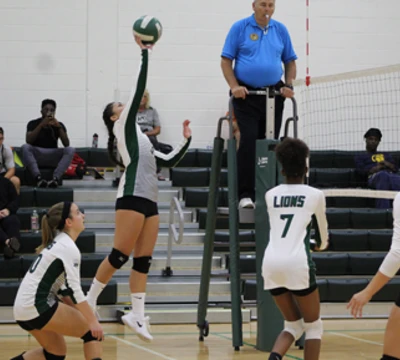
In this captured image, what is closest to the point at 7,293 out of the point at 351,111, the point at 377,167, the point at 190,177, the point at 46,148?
the point at 46,148

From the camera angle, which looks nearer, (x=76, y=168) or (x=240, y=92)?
(x=240, y=92)

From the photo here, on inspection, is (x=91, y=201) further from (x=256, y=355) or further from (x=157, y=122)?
(x=256, y=355)

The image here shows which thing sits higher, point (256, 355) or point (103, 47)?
point (103, 47)

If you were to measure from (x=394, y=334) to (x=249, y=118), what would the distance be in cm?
322

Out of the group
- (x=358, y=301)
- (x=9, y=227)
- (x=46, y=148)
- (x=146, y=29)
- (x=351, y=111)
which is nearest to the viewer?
(x=358, y=301)

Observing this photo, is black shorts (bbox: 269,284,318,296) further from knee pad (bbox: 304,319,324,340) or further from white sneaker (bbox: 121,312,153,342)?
white sneaker (bbox: 121,312,153,342)

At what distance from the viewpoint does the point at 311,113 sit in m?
12.9

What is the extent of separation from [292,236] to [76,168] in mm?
7392

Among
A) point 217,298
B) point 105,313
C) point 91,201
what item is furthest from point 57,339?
point 91,201

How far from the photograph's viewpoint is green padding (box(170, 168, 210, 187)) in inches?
477

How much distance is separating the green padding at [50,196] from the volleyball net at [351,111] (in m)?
3.70

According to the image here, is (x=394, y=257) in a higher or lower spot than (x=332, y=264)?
higher

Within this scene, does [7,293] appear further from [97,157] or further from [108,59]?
[108,59]

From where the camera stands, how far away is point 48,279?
5508mm
